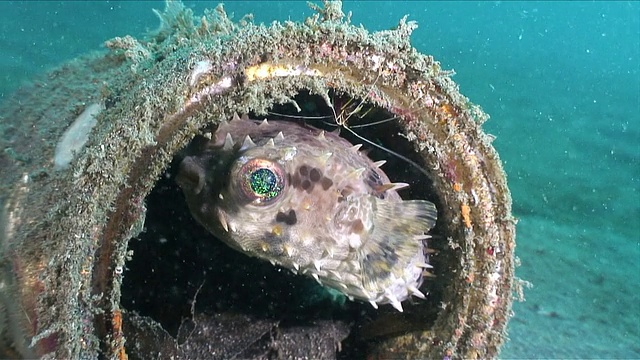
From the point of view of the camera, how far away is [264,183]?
2.30m

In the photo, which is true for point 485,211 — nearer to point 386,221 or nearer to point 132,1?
point 386,221

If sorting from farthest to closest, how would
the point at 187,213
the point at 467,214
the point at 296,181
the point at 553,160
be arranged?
the point at 553,160, the point at 187,213, the point at 467,214, the point at 296,181

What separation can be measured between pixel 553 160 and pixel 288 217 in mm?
10655

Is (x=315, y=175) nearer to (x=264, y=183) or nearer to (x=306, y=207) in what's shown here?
(x=306, y=207)

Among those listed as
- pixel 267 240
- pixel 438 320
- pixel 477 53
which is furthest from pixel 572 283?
pixel 477 53

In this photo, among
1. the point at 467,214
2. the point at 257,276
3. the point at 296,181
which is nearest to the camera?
the point at 296,181

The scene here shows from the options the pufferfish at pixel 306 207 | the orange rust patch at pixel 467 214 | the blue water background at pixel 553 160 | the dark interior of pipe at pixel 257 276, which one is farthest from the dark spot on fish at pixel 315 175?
the blue water background at pixel 553 160

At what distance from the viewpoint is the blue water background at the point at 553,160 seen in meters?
5.65

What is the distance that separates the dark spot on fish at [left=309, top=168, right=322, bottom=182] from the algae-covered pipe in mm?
385

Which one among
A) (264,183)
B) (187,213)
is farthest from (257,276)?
(264,183)

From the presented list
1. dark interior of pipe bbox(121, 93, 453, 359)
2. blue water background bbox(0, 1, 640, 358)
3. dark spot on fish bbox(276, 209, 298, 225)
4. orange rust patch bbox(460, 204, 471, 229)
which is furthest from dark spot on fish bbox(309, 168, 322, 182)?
blue water background bbox(0, 1, 640, 358)

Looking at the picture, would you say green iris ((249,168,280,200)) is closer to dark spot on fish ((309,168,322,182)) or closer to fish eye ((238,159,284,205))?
fish eye ((238,159,284,205))

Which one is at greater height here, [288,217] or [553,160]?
[553,160]

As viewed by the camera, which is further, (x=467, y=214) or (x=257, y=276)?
(x=257, y=276)
